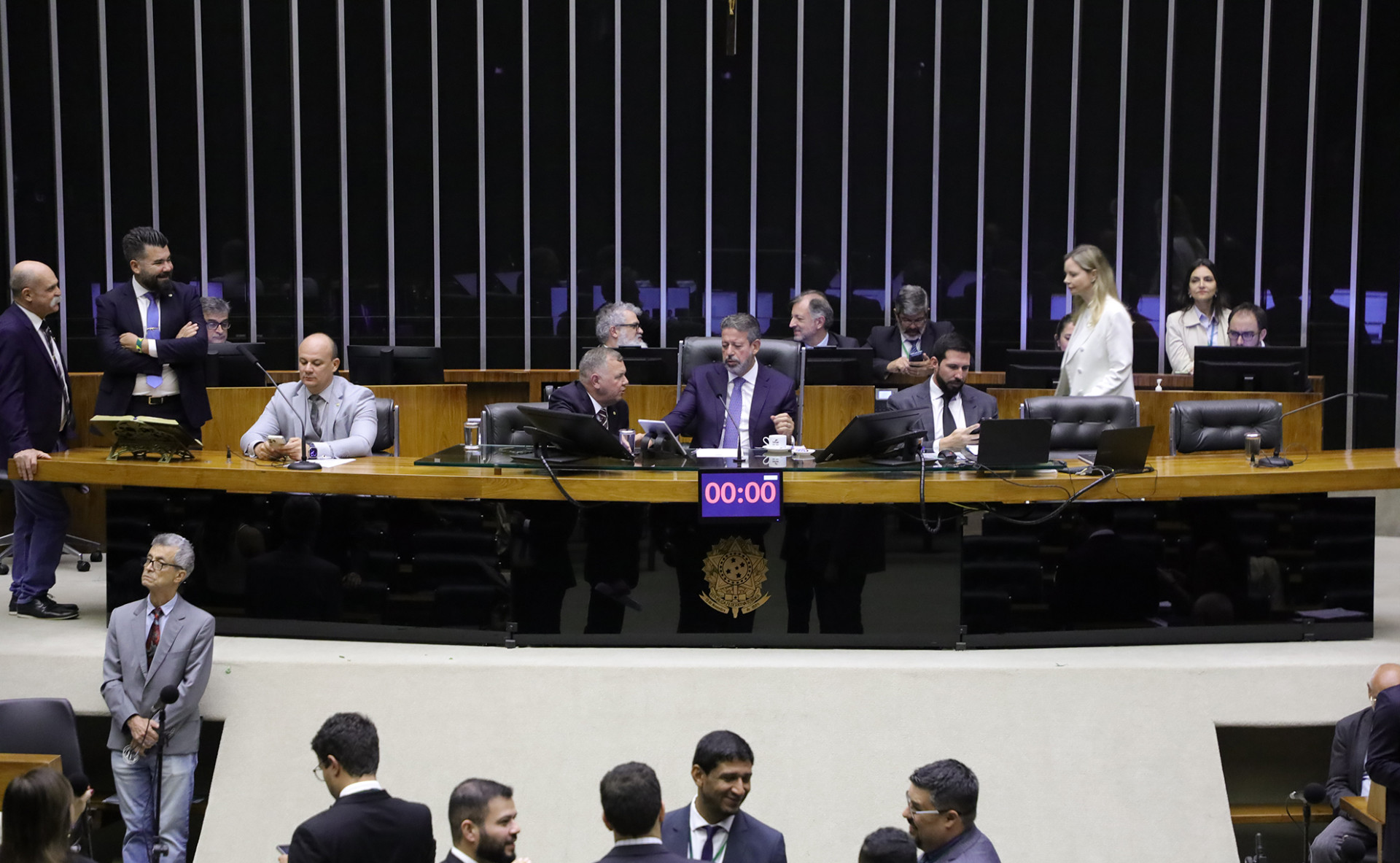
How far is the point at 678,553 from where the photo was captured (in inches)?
182

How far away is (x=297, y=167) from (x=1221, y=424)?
271 inches

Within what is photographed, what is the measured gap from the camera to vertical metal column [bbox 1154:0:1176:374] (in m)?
9.39

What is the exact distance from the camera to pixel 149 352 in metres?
5.45

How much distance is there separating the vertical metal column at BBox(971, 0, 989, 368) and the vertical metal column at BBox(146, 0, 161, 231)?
19.5 feet

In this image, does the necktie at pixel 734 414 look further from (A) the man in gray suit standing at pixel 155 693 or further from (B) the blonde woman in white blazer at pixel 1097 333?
(A) the man in gray suit standing at pixel 155 693

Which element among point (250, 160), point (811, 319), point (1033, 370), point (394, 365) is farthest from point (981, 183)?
point (250, 160)

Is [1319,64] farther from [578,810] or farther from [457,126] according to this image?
[578,810]

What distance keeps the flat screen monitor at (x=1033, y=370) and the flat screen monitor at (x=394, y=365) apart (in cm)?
318

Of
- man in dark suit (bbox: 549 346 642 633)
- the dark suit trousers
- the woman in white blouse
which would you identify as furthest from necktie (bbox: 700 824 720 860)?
the woman in white blouse

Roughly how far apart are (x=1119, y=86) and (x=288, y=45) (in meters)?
5.98

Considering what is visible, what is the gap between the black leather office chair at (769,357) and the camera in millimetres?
6023

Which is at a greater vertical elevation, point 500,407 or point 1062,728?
point 500,407

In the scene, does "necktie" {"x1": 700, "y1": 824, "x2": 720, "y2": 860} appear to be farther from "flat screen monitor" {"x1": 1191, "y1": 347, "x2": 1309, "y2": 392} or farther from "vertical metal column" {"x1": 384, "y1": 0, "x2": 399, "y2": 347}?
"vertical metal column" {"x1": 384, "y1": 0, "x2": 399, "y2": 347}

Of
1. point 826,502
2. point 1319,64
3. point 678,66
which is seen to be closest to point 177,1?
point 678,66
